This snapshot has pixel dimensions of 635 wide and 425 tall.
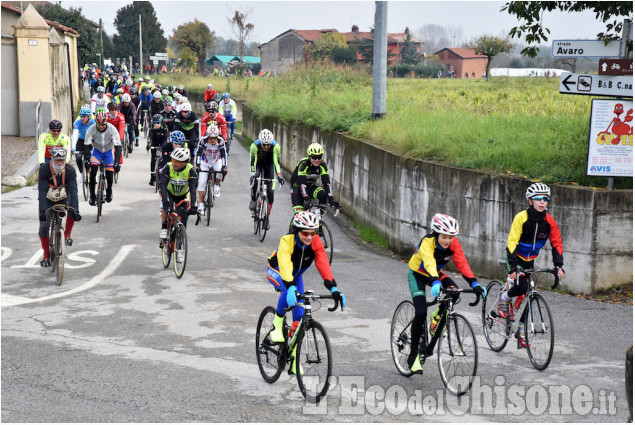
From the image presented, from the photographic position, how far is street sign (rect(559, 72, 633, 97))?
1190 centimetres

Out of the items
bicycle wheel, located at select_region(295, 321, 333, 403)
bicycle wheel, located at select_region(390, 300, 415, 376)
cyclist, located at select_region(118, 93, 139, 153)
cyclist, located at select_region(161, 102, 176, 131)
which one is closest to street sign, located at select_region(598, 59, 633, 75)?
bicycle wheel, located at select_region(390, 300, 415, 376)

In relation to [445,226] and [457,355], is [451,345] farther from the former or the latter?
[445,226]

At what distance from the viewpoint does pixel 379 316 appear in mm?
10477

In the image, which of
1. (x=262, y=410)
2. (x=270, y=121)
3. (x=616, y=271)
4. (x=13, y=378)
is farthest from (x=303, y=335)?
(x=270, y=121)

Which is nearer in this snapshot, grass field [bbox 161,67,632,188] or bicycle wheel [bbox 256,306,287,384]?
bicycle wheel [bbox 256,306,287,384]

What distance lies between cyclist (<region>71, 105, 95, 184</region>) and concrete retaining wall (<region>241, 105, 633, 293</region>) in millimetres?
5810

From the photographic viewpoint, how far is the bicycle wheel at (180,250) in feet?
40.2

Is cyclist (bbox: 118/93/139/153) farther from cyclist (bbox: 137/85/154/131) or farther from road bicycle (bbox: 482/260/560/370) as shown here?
road bicycle (bbox: 482/260/560/370)

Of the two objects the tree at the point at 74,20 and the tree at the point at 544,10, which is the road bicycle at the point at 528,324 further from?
the tree at the point at 74,20

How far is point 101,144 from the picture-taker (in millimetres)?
16734

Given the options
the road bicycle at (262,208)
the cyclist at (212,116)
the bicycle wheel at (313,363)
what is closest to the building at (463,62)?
the cyclist at (212,116)

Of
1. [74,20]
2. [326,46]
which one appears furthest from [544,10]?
[326,46]

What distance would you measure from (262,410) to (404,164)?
8289mm

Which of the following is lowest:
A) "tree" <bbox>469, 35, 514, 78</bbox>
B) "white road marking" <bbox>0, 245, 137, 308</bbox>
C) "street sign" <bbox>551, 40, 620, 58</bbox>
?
"white road marking" <bbox>0, 245, 137, 308</bbox>
